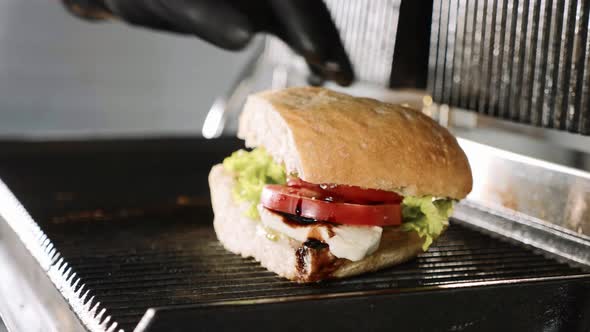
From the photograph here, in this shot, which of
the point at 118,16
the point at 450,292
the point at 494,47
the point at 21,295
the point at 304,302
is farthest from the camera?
the point at 118,16

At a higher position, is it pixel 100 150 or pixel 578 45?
pixel 578 45

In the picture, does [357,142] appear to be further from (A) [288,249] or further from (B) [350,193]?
(A) [288,249]

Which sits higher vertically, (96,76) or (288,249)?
(288,249)

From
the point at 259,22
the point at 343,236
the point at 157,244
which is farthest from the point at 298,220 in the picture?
the point at 259,22

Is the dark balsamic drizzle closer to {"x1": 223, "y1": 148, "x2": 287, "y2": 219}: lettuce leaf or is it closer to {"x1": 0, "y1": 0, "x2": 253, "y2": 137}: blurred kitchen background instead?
{"x1": 223, "y1": 148, "x2": 287, "y2": 219}: lettuce leaf

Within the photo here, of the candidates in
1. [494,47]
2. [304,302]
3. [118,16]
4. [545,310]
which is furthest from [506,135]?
[118,16]

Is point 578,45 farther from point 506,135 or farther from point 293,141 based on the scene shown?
point 293,141

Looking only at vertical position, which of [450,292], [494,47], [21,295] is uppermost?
[494,47]

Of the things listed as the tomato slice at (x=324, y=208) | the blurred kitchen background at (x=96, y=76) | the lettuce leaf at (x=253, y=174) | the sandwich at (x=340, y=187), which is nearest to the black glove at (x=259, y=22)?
the sandwich at (x=340, y=187)
